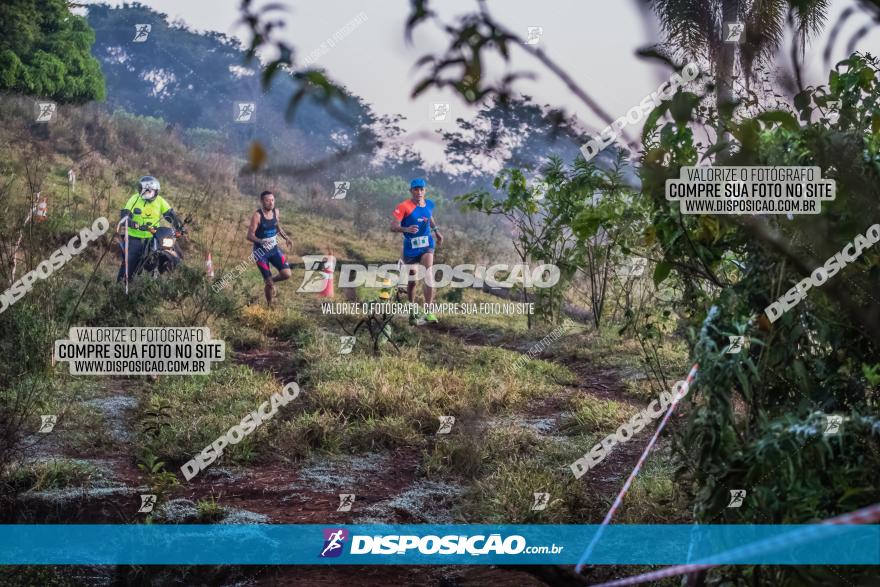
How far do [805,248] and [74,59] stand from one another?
5.27 meters

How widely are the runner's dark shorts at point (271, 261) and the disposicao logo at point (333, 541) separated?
2.43 m

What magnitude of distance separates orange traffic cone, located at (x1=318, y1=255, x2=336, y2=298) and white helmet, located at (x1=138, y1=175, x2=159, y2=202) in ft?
4.13

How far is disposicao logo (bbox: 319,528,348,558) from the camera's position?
13.7 feet

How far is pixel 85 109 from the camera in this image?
6441 millimetres

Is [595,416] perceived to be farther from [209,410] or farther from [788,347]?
[788,347]

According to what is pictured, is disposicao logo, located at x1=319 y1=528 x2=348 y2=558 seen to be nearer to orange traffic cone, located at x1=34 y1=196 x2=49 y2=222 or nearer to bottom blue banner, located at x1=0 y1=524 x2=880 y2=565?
bottom blue banner, located at x1=0 y1=524 x2=880 y2=565

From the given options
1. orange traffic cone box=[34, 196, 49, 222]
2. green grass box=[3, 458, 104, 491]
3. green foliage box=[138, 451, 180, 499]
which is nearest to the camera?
green foliage box=[138, 451, 180, 499]

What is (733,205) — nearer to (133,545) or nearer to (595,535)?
(595,535)

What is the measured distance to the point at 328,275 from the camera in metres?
6.39

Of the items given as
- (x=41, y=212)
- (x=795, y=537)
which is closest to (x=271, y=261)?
(x=41, y=212)

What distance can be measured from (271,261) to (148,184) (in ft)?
3.29

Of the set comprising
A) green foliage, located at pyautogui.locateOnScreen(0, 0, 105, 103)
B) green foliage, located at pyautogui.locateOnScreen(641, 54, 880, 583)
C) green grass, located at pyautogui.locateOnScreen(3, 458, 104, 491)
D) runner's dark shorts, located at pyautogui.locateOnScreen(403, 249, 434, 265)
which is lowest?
green grass, located at pyautogui.locateOnScreen(3, 458, 104, 491)

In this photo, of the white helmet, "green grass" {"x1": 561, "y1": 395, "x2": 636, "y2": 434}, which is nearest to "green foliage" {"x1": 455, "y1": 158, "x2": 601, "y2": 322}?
"green grass" {"x1": 561, "y1": 395, "x2": 636, "y2": 434}

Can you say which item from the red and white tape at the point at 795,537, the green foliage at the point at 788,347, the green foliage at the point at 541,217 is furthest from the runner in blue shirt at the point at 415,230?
the red and white tape at the point at 795,537
